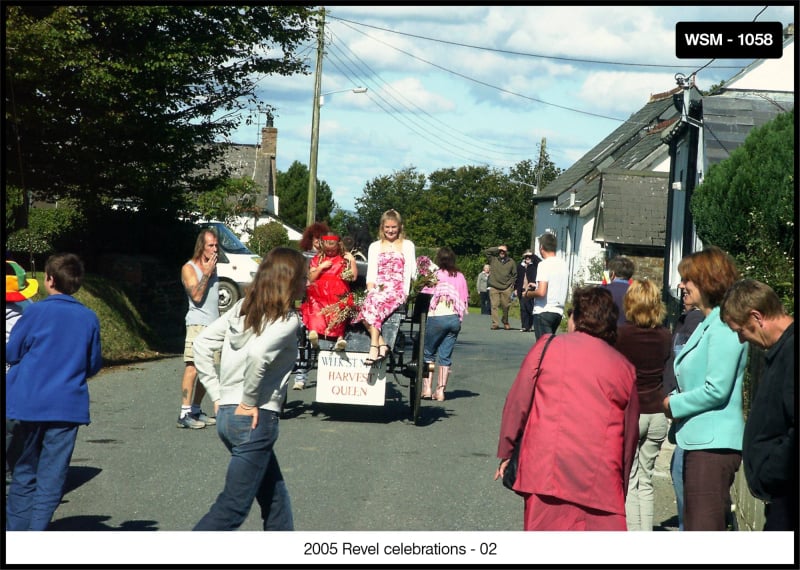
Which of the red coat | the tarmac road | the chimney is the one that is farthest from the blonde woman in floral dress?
the chimney

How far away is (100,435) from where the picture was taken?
31.7ft

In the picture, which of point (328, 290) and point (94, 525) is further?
point (328, 290)

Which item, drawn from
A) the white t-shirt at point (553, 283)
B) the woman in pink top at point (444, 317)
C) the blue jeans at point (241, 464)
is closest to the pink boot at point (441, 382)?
the woman in pink top at point (444, 317)

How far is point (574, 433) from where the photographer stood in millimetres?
4836

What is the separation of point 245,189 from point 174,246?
1825 millimetres

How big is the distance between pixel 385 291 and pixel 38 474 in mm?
→ 5431

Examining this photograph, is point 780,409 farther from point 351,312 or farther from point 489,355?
point 489,355

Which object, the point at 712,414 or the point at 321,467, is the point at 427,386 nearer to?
the point at 321,467

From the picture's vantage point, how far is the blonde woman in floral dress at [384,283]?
1070cm

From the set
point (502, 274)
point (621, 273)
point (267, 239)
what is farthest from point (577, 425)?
point (267, 239)

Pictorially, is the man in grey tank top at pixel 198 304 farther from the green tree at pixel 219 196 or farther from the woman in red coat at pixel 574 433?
the green tree at pixel 219 196

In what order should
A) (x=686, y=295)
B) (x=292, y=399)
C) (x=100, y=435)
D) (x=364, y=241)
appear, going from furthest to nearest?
(x=364, y=241), (x=292, y=399), (x=100, y=435), (x=686, y=295)

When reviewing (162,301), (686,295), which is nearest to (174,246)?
(162,301)

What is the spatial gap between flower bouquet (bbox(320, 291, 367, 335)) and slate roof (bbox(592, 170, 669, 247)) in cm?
2418
